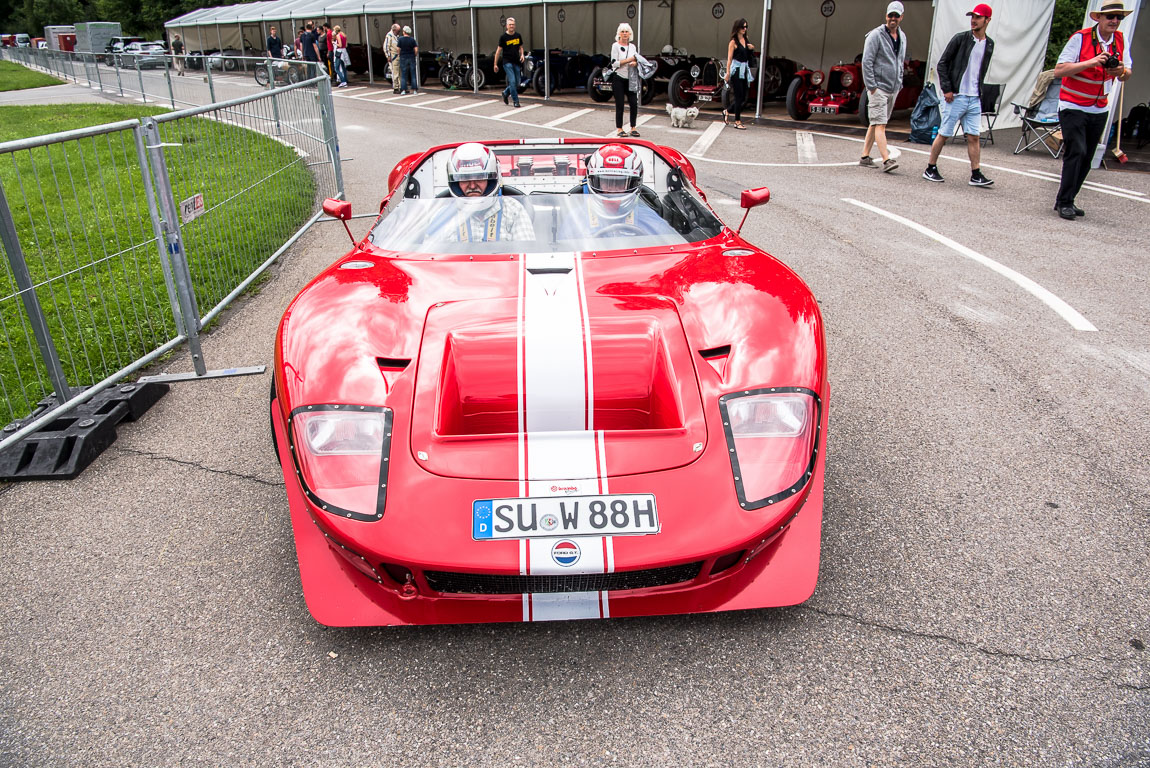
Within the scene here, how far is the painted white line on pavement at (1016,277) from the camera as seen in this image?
448 cm

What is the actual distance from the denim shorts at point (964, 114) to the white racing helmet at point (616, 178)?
582 cm

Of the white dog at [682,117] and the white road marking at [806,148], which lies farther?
the white dog at [682,117]

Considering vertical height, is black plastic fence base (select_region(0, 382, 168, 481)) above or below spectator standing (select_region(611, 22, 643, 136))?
below

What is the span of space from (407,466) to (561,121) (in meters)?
13.1

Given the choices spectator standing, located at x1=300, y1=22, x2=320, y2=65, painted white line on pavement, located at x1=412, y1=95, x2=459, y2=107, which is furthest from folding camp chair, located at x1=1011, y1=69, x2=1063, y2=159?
spectator standing, located at x1=300, y1=22, x2=320, y2=65

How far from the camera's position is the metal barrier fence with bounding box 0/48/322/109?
14570 mm

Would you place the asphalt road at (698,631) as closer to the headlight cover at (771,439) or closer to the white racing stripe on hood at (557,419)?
the white racing stripe on hood at (557,419)

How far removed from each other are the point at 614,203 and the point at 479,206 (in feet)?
1.87

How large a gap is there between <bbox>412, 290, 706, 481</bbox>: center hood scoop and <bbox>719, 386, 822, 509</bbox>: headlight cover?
0.11m

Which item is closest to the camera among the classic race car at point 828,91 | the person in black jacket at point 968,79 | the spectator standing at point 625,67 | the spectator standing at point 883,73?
the person in black jacket at point 968,79

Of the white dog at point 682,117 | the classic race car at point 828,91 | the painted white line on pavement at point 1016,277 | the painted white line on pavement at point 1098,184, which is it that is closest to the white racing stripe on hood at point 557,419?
the painted white line on pavement at point 1016,277

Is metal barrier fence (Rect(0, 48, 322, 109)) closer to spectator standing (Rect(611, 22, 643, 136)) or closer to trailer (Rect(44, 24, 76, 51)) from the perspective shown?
spectator standing (Rect(611, 22, 643, 136))

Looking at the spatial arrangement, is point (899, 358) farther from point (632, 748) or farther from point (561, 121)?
point (561, 121)

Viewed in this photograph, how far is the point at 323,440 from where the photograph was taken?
86.3 inches
